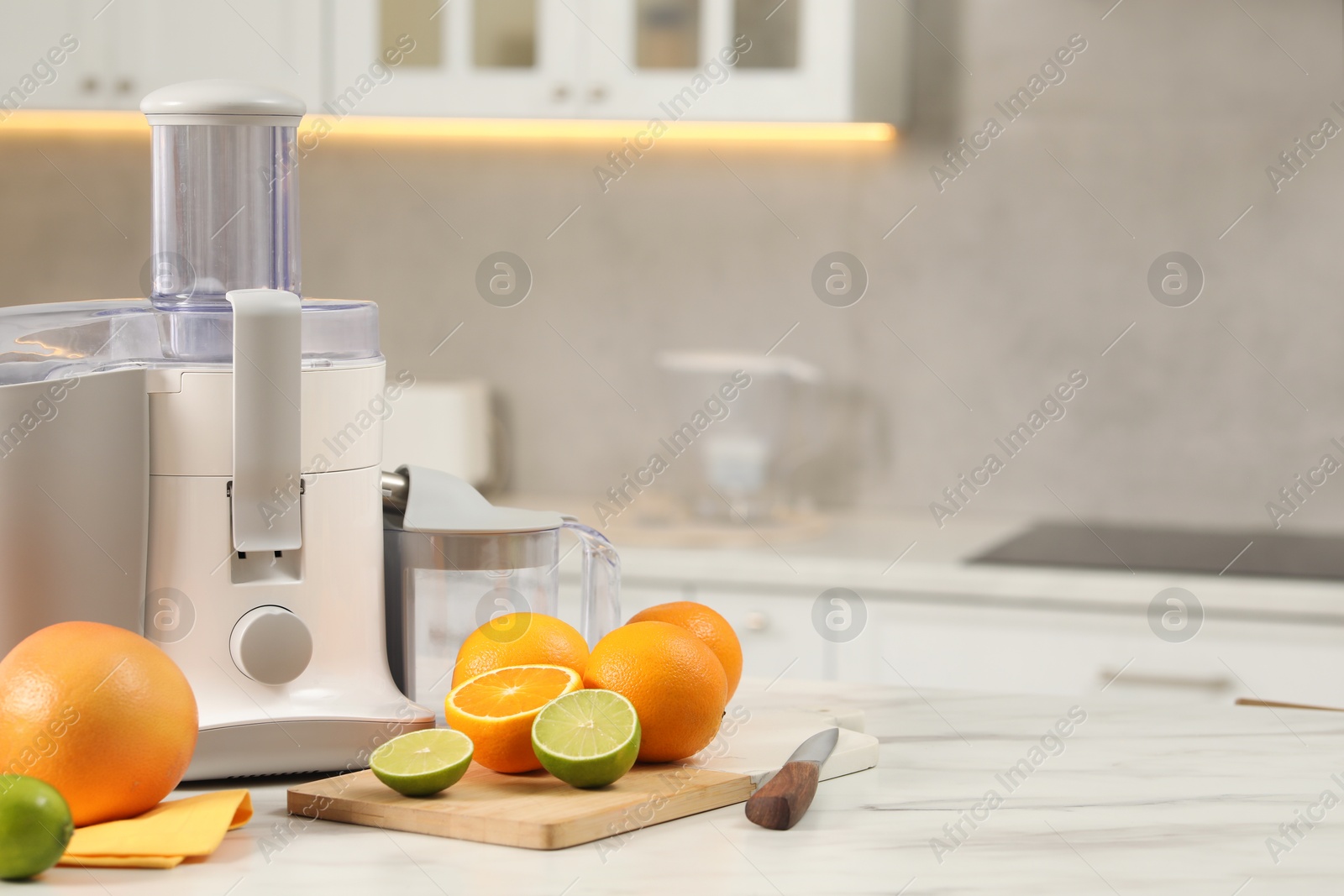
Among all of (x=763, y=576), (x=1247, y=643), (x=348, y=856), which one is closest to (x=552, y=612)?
(x=348, y=856)

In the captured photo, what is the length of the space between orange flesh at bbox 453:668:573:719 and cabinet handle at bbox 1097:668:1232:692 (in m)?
1.41

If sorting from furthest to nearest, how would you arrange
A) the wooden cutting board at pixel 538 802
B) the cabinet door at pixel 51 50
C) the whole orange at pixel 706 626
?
1. the cabinet door at pixel 51 50
2. the whole orange at pixel 706 626
3. the wooden cutting board at pixel 538 802

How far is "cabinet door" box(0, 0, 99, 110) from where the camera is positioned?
8.57 ft

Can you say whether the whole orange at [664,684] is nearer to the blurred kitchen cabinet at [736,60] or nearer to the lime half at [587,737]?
the lime half at [587,737]

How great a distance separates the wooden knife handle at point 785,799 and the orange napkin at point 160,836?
28cm

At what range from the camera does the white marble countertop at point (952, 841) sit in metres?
0.76

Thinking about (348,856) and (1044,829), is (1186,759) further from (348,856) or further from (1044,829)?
(348,856)

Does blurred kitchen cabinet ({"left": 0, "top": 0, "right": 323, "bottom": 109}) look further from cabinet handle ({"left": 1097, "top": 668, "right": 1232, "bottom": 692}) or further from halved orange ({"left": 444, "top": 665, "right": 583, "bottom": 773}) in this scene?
halved orange ({"left": 444, "top": 665, "right": 583, "bottom": 773})

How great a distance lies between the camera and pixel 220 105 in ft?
3.14

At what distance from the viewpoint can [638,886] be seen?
0.75 meters

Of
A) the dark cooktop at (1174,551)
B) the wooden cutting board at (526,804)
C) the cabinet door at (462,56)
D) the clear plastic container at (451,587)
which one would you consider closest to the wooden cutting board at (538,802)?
the wooden cutting board at (526,804)

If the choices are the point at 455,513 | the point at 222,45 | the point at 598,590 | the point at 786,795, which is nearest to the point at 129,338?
the point at 455,513

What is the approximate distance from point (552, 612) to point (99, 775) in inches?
14.1

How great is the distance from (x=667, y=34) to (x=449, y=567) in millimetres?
1635
